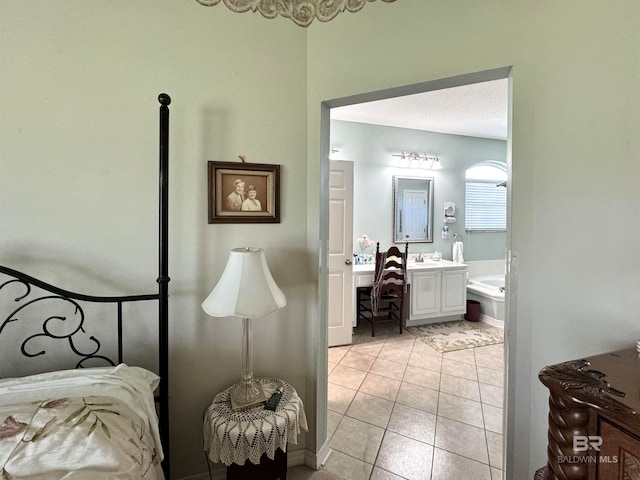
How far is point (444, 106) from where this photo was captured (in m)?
3.40

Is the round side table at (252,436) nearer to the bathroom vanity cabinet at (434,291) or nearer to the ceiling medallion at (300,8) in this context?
the ceiling medallion at (300,8)

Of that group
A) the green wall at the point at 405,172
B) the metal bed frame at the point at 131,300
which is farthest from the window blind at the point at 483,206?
the metal bed frame at the point at 131,300

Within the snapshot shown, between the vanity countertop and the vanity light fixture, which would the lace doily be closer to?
the vanity countertop

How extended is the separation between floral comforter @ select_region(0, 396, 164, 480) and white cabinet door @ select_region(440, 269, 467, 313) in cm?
372

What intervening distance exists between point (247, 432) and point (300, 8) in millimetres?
2105

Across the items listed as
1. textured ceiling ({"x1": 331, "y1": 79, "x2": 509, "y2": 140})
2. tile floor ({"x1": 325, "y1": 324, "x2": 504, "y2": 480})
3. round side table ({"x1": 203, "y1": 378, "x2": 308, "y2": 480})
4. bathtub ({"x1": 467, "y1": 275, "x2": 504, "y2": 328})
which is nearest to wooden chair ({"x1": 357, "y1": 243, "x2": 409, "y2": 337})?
tile floor ({"x1": 325, "y1": 324, "x2": 504, "y2": 480})

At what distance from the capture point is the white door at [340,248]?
3314 mm

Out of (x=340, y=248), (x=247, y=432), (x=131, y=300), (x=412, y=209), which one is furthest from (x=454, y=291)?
(x=131, y=300)

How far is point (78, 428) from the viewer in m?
0.87

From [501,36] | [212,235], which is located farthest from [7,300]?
[501,36]

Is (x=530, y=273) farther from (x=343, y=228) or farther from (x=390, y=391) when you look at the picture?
(x=343, y=228)

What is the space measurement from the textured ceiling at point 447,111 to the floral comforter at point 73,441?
2859mm

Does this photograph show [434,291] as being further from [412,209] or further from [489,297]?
[412,209]

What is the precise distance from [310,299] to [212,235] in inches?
25.5
